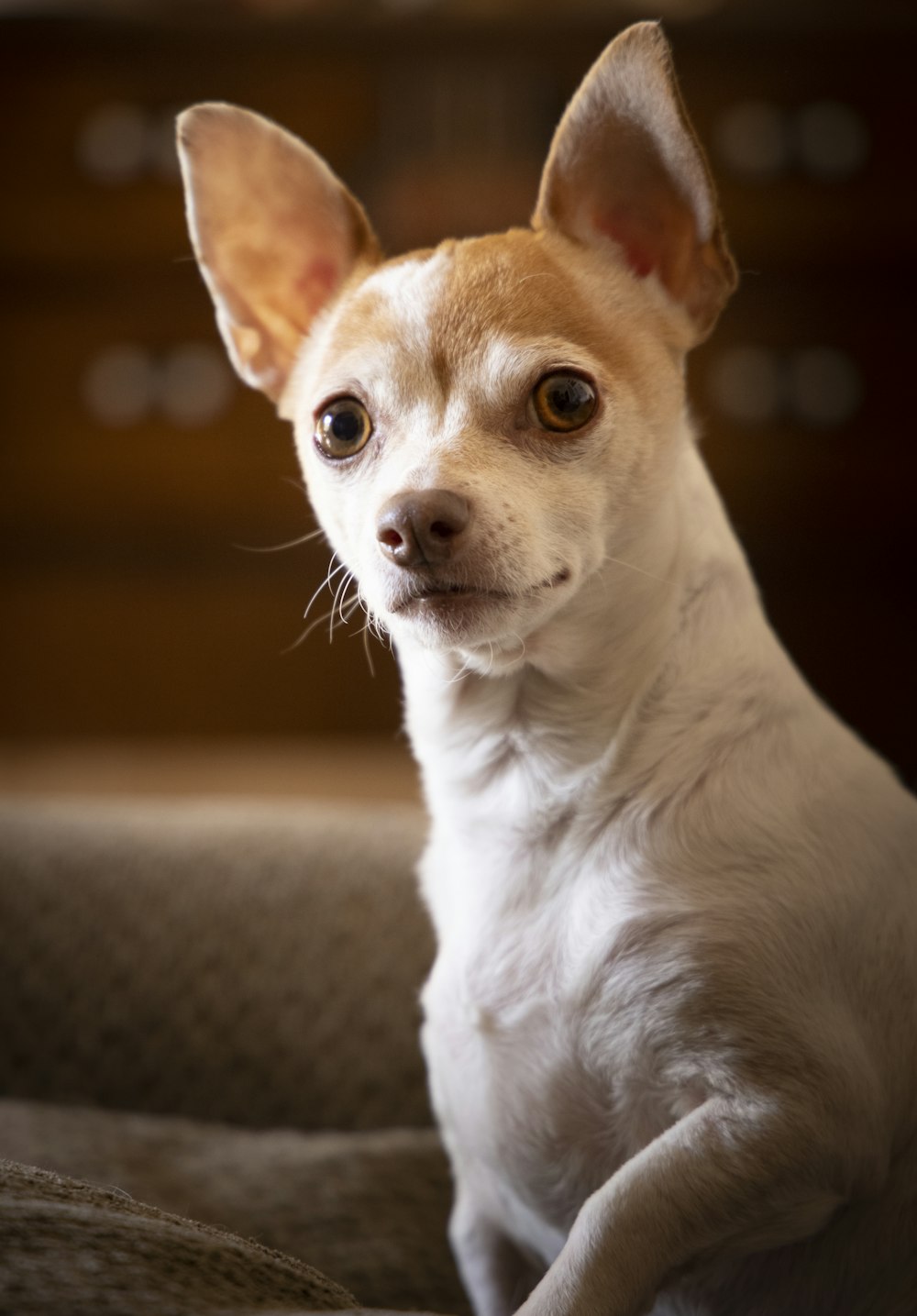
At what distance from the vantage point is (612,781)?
1.01 meters

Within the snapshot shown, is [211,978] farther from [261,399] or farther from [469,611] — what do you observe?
[261,399]

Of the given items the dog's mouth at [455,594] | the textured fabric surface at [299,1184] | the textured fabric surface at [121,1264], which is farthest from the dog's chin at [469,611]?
the textured fabric surface at [299,1184]

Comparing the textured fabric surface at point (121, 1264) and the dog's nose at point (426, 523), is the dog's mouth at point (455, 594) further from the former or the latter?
the textured fabric surface at point (121, 1264)

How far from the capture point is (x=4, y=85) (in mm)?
2934

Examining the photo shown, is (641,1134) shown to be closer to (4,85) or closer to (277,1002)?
(277,1002)

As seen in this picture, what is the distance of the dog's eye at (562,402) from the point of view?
0.99 metres

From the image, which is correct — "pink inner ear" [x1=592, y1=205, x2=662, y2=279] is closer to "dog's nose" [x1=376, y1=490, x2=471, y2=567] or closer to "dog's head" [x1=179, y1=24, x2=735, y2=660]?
"dog's head" [x1=179, y1=24, x2=735, y2=660]

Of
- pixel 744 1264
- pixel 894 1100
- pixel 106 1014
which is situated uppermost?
pixel 894 1100

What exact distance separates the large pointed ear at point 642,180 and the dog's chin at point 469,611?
301 millimetres

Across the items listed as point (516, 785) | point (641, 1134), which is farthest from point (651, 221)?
point (641, 1134)

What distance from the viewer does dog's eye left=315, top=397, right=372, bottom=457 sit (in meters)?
1.06

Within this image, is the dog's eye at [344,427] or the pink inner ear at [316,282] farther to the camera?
the pink inner ear at [316,282]

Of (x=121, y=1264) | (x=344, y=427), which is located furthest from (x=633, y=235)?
(x=121, y=1264)

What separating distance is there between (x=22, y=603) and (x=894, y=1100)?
265cm
